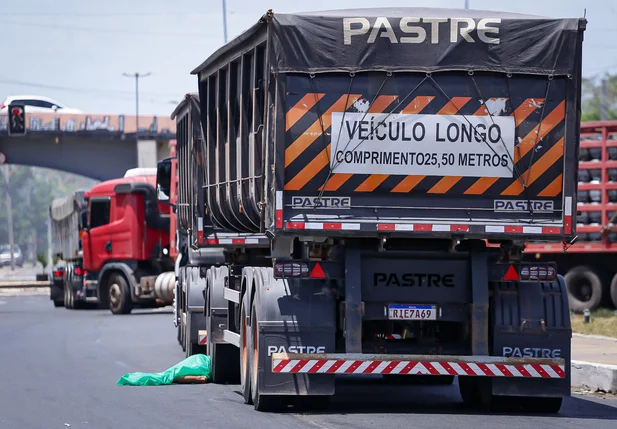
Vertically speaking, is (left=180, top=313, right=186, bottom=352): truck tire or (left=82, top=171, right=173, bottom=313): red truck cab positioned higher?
(left=82, top=171, right=173, bottom=313): red truck cab

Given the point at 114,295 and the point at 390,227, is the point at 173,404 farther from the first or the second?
the point at 114,295

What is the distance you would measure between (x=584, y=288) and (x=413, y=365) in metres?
15.1

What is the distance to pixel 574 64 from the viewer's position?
38.3ft

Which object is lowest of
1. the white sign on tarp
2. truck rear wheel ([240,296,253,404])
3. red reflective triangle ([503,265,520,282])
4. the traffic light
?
truck rear wheel ([240,296,253,404])

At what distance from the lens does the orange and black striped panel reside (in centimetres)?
1140

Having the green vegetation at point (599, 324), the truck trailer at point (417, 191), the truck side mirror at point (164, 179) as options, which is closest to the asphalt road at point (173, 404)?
the truck trailer at point (417, 191)

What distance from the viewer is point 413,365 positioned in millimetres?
11273

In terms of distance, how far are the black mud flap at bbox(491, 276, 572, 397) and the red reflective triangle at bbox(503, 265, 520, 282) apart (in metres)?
0.20

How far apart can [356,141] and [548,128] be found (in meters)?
1.79

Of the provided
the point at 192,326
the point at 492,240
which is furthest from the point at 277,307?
the point at 192,326

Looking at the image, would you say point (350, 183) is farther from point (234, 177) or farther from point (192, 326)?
point (192, 326)

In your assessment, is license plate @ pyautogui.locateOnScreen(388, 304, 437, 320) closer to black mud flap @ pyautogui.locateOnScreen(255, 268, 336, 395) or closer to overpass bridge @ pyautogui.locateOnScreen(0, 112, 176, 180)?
black mud flap @ pyautogui.locateOnScreen(255, 268, 336, 395)

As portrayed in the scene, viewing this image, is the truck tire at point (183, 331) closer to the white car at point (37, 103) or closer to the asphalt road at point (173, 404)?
the asphalt road at point (173, 404)

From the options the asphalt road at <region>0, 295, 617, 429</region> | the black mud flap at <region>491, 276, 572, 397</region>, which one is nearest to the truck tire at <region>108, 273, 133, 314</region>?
the asphalt road at <region>0, 295, 617, 429</region>
